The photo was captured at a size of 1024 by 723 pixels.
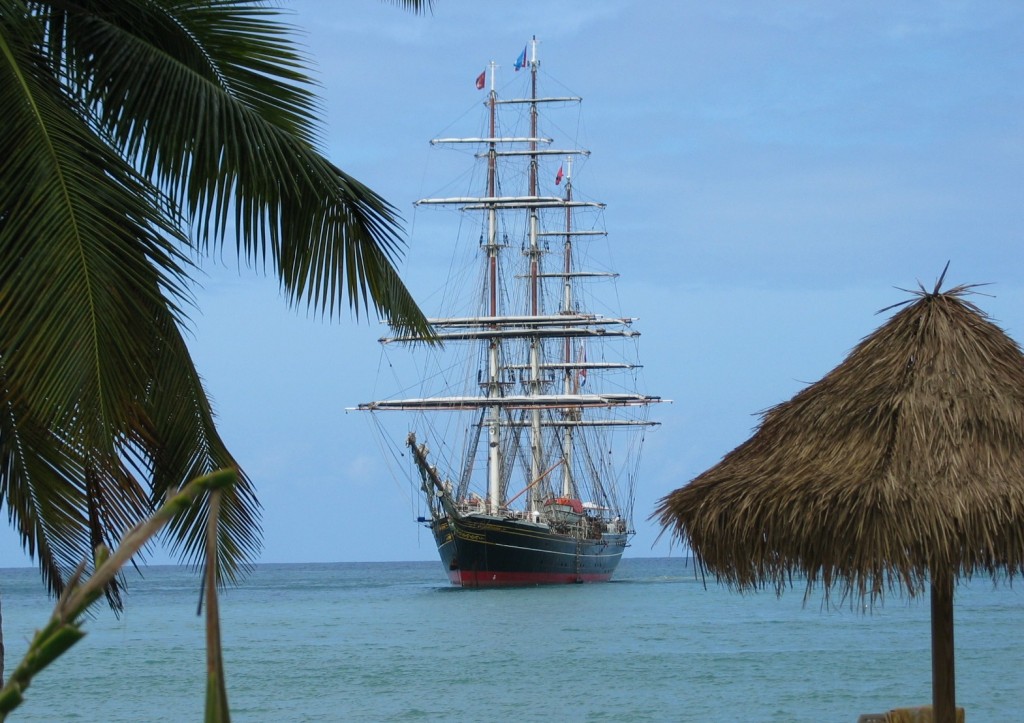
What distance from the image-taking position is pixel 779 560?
6992 mm

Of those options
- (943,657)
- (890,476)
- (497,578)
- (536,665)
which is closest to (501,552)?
(497,578)

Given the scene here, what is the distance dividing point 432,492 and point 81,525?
1819 inches

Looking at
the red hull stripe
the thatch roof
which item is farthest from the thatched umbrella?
the red hull stripe

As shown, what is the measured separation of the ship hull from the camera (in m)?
52.9

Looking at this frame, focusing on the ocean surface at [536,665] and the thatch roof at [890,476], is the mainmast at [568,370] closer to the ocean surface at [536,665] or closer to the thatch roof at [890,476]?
the ocean surface at [536,665]

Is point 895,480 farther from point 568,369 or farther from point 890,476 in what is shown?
point 568,369

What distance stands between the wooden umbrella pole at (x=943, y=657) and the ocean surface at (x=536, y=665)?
2.43m

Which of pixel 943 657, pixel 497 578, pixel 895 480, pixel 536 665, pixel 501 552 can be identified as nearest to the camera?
pixel 895 480

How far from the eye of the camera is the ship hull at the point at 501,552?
52938mm

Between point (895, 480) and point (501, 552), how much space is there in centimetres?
4807

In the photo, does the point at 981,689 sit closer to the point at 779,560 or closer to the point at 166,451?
the point at 779,560

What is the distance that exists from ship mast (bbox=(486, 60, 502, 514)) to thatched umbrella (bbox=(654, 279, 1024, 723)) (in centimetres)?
4581

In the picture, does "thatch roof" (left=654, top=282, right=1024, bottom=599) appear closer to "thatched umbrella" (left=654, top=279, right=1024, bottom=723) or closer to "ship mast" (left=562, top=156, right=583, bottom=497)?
"thatched umbrella" (left=654, top=279, right=1024, bottom=723)

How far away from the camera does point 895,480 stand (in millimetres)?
6516
